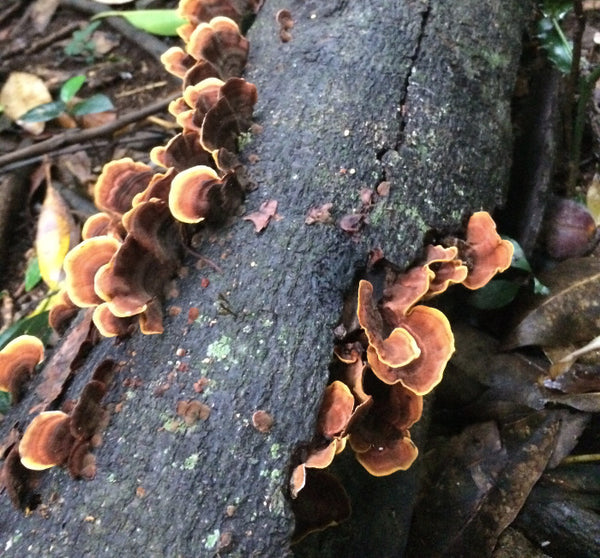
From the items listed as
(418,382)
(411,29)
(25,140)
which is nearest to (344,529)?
(418,382)

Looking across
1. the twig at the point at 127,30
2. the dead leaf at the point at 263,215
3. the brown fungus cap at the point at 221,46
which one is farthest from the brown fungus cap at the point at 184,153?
the twig at the point at 127,30

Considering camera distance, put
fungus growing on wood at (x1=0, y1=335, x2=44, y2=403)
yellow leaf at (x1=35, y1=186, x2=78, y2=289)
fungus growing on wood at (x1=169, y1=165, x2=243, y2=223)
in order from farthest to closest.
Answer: yellow leaf at (x1=35, y1=186, x2=78, y2=289), fungus growing on wood at (x1=0, y1=335, x2=44, y2=403), fungus growing on wood at (x1=169, y1=165, x2=243, y2=223)

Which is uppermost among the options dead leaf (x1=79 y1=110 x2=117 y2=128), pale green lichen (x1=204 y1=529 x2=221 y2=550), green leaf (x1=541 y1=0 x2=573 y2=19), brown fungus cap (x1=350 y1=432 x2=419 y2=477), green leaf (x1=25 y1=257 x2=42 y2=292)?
green leaf (x1=541 y1=0 x2=573 y2=19)

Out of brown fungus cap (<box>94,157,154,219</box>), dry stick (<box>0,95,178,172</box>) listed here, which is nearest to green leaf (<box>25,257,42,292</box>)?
dry stick (<box>0,95,178,172</box>)

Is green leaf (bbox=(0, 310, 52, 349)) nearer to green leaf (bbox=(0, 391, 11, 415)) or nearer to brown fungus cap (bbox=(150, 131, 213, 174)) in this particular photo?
green leaf (bbox=(0, 391, 11, 415))

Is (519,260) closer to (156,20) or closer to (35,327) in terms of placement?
(35,327)

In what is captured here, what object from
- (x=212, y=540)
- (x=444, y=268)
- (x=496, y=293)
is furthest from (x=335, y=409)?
(x=496, y=293)
